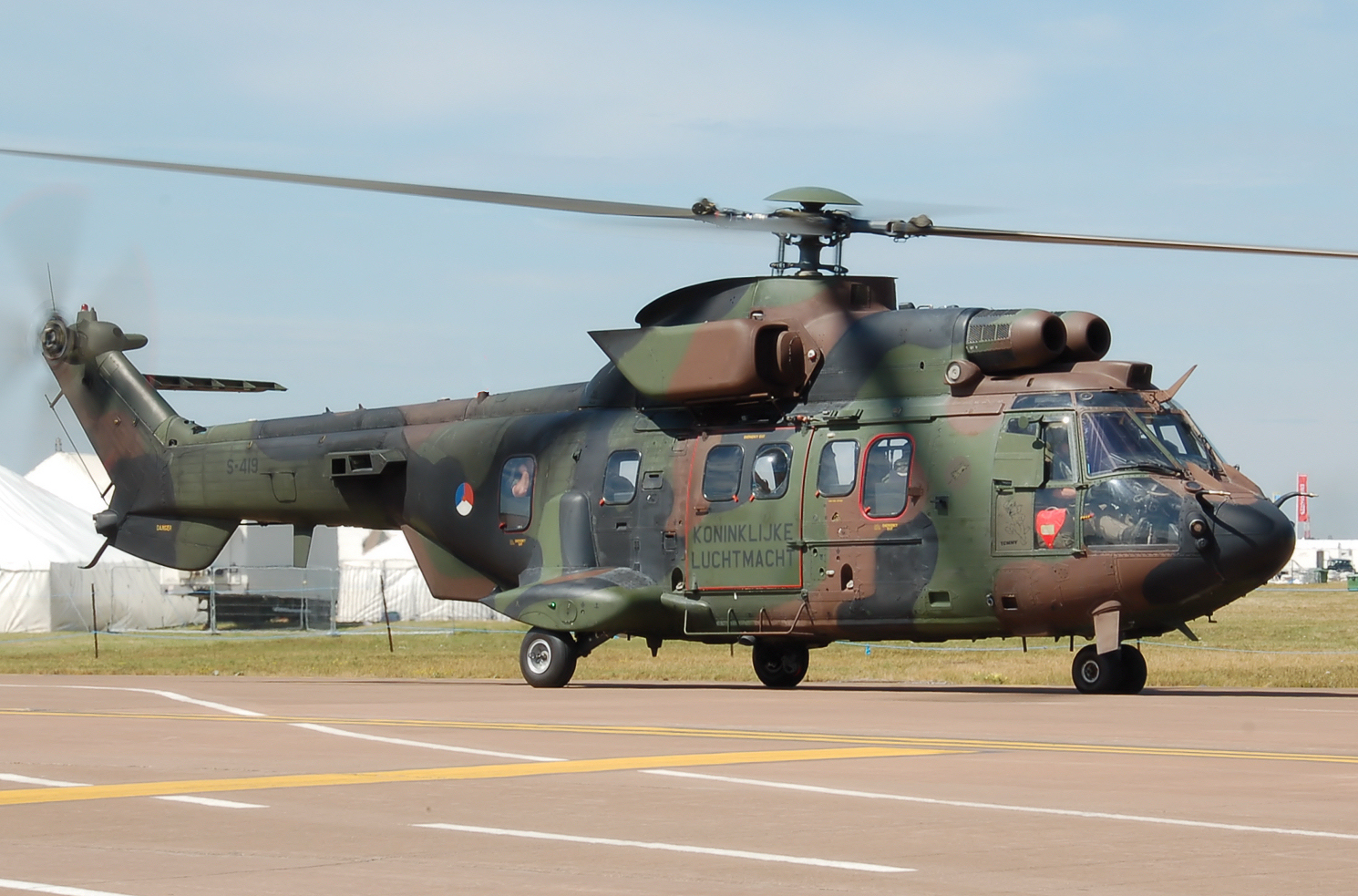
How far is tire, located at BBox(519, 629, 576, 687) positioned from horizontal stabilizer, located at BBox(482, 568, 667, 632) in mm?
336

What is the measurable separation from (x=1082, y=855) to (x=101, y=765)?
720cm

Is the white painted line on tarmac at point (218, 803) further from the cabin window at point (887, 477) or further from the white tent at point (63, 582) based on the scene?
the white tent at point (63, 582)

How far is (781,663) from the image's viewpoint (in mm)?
22750

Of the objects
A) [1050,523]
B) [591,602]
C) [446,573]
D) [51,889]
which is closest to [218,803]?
[51,889]

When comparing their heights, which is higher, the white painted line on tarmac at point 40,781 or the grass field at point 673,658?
the white painted line on tarmac at point 40,781

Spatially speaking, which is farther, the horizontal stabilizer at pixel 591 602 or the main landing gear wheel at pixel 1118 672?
the horizontal stabilizer at pixel 591 602

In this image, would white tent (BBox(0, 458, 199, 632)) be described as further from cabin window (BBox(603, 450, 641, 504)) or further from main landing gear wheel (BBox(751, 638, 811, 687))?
main landing gear wheel (BBox(751, 638, 811, 687))

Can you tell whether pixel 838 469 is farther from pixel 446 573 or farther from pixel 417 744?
pixel 417 744

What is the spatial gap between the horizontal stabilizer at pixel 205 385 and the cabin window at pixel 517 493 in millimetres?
6700

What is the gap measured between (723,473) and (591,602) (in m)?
2.29

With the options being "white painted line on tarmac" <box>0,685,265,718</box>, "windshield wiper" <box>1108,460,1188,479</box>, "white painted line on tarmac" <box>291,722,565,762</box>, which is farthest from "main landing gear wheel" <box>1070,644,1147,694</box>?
"white painted line on tarmac" <box>0,685,265,718</box>

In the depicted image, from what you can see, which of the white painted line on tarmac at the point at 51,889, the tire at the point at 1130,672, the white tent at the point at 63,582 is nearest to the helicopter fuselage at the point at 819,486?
the tire at the point at 1130,672

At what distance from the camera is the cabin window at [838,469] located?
66.3 feet

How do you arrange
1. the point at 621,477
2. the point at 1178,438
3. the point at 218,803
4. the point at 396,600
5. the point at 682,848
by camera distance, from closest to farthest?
the point at 682,848, the point at 218,803, the point at 1178,438, the point at 621,477, the point at 396,600
